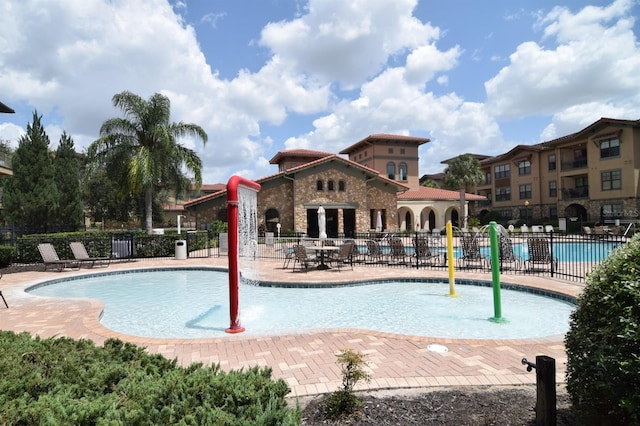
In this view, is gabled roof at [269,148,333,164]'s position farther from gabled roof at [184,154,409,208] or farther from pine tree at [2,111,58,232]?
pine tree at [2,111,58,232]

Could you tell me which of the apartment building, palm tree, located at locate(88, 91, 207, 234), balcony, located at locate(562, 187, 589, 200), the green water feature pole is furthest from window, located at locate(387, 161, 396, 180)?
the green water feature pole

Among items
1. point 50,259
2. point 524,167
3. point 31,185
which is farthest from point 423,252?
point 524,167

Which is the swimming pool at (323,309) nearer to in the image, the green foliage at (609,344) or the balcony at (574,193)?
the green foliage at (609,344)

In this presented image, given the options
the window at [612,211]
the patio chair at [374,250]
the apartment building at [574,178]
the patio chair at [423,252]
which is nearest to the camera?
the patio chair at [423,252]

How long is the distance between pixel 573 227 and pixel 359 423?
1629 inches

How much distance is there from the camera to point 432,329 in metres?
7.38

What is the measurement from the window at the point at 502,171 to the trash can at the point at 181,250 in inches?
1677

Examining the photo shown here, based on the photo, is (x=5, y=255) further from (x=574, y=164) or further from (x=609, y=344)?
(x=574, y=164)

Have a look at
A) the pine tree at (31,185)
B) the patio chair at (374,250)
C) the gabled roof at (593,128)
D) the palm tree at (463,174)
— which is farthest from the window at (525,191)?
the pine tree at (31,185)

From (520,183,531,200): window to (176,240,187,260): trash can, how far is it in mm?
40506

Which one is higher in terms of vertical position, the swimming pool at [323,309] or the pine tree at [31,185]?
the pine tree at [31,185]

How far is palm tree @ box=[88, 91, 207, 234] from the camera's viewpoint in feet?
69.6

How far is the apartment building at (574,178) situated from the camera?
33688 millimetres

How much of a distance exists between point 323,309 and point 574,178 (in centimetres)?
4203
